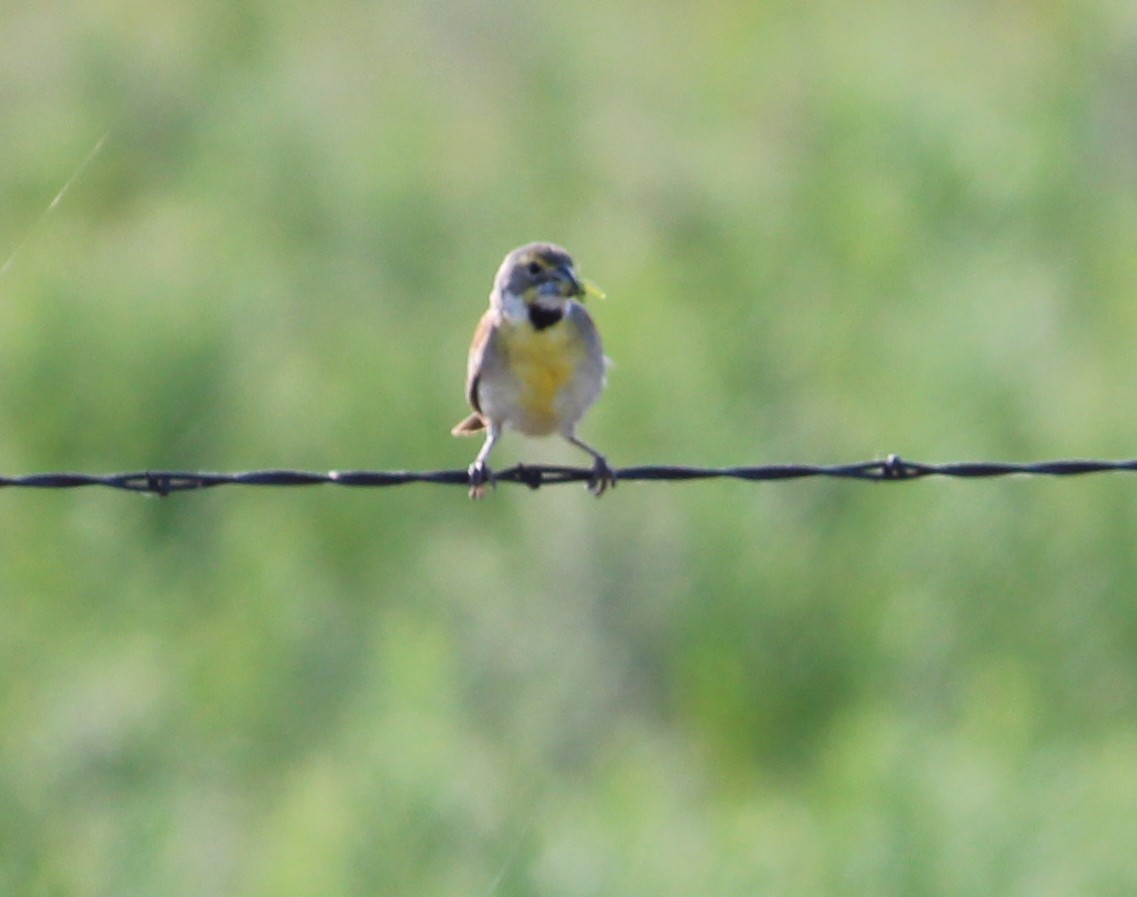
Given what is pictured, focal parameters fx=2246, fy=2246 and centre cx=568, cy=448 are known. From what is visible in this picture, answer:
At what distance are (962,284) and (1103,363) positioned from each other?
3105 millimetres

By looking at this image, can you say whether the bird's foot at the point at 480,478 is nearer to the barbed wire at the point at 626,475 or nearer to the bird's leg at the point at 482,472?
the bird's leg at the point at 482,472

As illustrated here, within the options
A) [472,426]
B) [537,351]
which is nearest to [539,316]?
[537,351]

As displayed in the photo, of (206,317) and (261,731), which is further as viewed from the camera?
(206,317)

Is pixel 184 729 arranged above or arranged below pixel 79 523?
below

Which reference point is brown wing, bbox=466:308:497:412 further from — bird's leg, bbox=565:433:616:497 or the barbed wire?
the barbed wire

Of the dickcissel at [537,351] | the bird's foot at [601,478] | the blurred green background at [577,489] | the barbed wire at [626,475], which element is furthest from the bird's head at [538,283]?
the blurred green background at [577,489]

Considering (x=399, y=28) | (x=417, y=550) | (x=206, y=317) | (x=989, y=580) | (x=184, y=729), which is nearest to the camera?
(x=184, y=729)

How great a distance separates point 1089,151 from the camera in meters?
25.1

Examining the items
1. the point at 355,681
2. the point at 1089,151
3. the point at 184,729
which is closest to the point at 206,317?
the point at 355,681

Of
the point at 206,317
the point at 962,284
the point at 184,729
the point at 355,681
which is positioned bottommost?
the point at 184,729

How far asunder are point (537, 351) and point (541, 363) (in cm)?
4

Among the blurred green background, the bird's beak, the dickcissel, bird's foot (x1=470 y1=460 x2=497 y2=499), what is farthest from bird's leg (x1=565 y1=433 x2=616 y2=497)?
the blurred green background

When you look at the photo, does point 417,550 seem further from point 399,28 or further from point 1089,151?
point 399,28

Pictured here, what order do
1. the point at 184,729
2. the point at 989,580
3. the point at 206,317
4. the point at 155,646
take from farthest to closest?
1. the point at 206,317
2. the point at 989,580
3. the point at 155,646
4. the point at 184,729
